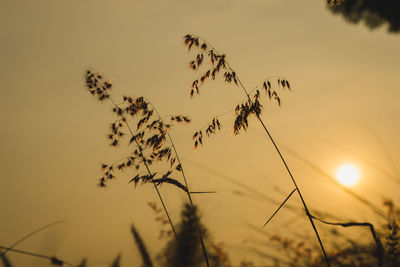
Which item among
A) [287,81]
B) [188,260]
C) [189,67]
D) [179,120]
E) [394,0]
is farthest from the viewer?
[394,0]

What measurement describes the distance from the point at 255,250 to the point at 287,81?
6.18ft

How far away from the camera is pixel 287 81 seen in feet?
8.15

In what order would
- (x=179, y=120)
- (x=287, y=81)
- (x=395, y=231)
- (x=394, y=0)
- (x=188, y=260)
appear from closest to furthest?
(x=395, y=231) → (x=188, y=260) → (x=287, y=81) → (x=179, y=120) → (x=394, y=0)

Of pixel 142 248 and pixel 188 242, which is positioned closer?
pixel 188 242

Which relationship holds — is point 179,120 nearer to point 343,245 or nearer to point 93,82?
point 93,82

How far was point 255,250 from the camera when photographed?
9.54 ft

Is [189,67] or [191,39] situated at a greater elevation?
[191,39]

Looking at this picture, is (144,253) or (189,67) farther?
(144,253)

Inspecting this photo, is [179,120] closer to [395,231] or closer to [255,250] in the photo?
[255,250]

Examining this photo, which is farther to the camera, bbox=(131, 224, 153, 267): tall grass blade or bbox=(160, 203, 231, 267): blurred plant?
bbox=(131, 224, 153, 267): tall grass blade

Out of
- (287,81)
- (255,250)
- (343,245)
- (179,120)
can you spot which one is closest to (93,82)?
(179,120)

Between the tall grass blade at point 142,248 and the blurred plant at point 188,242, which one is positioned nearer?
the blurred plant at point 188,242

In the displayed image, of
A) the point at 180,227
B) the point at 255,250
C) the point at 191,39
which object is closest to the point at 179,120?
the point at 191,39

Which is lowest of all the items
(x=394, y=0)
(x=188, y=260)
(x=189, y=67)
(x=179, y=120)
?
(x=188, y=260)
